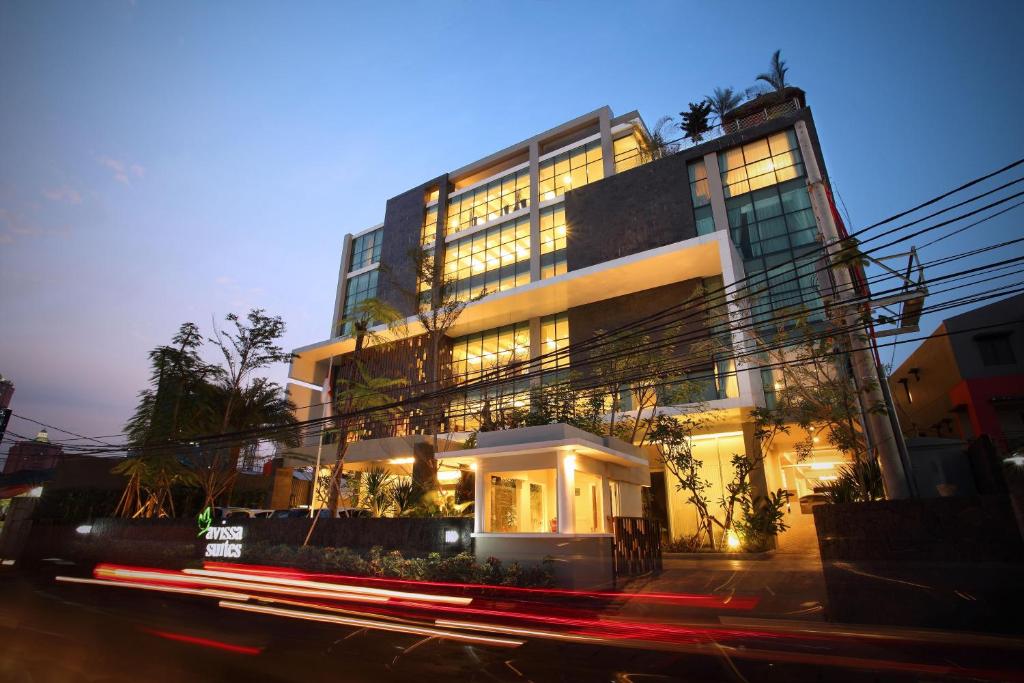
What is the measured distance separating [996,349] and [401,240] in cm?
3689

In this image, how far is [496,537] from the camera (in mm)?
13281

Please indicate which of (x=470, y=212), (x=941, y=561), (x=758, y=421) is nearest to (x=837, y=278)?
(x=941, y=561)

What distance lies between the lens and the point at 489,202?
3766 cm

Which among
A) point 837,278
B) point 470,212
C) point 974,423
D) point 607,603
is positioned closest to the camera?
point 607,603

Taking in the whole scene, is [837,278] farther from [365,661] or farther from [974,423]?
[974,423]

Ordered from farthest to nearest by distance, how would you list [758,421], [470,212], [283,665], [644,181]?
1. [470,212]
2. [644,181]
3. [758,421]
4. [283,665]

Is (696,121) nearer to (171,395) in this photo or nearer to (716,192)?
(716,192)

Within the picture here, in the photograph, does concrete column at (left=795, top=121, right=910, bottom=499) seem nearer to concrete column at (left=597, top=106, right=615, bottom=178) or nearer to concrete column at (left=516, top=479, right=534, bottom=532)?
concrete column at (left=516, top=479, right=534, bottom=532)

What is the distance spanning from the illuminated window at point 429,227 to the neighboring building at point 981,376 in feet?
101

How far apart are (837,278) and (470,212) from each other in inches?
1148

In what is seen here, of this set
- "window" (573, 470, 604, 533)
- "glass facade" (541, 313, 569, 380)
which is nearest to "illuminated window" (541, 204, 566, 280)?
"glass facade" (541, 313, 569, 380)

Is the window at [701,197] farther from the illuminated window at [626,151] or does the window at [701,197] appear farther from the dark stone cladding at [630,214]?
the illuminated window at [626,151]

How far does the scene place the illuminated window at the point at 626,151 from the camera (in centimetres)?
3347

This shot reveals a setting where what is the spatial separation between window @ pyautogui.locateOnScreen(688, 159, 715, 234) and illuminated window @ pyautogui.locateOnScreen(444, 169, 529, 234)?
454 inches
